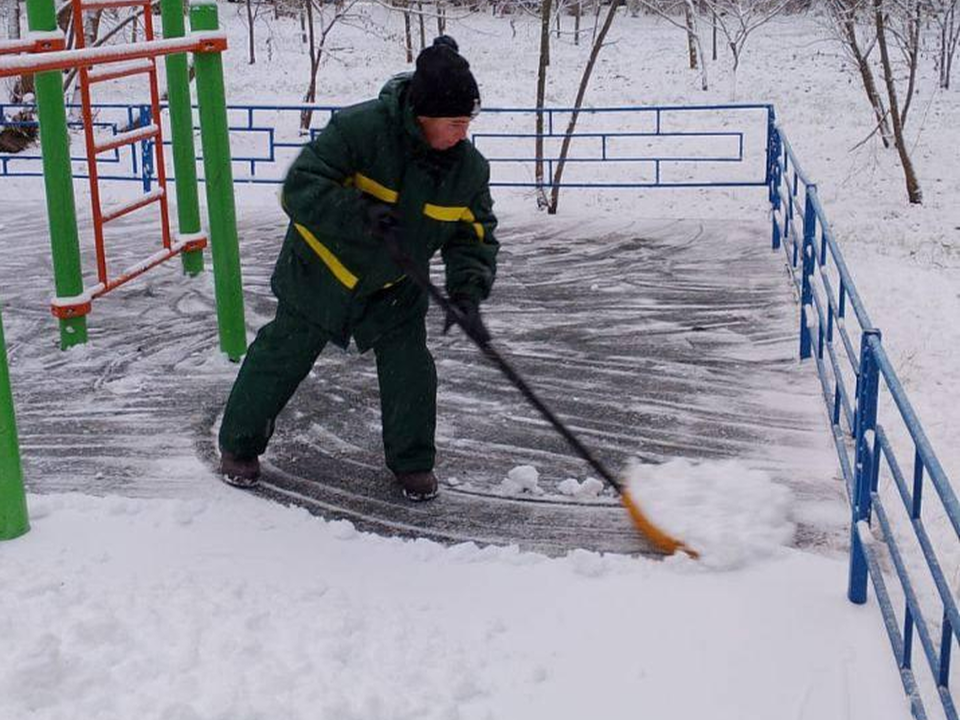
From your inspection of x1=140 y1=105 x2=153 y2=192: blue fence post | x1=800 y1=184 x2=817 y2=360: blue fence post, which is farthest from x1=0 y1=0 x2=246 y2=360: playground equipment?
x1=140 y1=105 x2=153 y2=192: blue fence post

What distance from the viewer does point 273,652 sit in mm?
3188

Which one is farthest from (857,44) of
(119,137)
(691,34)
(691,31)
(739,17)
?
(119,137)

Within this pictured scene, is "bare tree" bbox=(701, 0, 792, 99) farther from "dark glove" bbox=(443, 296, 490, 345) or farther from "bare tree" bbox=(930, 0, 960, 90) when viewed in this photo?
"dark glove" bbox=(443, 296, 490, 345)

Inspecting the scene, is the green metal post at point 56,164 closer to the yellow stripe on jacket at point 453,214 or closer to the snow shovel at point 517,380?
the yellow stripe on jacket at point 453,214

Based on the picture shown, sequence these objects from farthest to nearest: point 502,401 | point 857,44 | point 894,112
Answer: point 857,44, point 894,112, point 502,401

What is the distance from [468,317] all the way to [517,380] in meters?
0.27

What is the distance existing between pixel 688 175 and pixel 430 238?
1367cm

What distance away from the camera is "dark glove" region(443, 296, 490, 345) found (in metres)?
3.95

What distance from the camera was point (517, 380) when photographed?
4.05 meters

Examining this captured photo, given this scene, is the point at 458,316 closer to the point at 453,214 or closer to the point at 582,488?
the point at 453,214

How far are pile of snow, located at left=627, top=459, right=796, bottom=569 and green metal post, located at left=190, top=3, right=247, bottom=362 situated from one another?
249 centimetres

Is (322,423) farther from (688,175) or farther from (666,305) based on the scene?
(688,175)

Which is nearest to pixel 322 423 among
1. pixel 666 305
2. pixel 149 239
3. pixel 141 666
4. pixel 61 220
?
pixel 61 220

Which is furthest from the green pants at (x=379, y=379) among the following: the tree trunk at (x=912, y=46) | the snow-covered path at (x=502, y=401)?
the tree trunk at (x=912, y=46)
